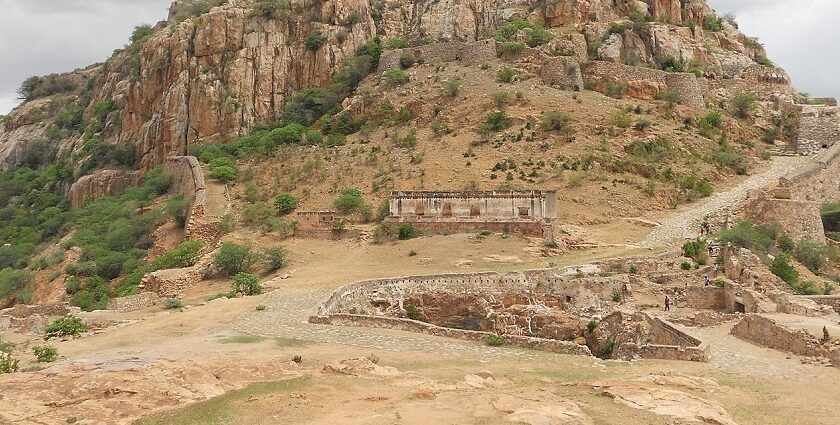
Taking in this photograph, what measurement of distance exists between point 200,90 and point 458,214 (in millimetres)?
24350

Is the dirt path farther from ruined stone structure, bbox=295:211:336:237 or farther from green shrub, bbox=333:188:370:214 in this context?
ruined stone structure, bbox=295:211:336:237

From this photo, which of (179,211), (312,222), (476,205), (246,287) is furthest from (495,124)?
(246,287)

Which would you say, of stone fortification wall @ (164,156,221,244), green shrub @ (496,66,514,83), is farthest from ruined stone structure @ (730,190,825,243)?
stone fortification wall @ (164,156,221,244)

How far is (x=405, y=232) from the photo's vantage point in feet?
87.9

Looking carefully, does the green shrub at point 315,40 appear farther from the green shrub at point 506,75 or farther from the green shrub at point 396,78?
the green shrub at point 506,75

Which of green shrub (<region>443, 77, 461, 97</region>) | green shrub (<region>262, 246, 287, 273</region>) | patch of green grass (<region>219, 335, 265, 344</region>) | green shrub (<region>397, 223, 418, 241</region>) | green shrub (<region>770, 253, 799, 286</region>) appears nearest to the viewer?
patch of green grass (<region>219, 335, 265, 344</region>)

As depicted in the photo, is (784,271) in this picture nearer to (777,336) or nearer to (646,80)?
(777,336)

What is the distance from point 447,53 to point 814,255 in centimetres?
2643

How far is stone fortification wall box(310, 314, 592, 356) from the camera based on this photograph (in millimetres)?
13820

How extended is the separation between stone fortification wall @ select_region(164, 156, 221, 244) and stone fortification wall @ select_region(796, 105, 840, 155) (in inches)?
1228

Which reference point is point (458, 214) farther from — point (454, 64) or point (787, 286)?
point (454, 64)

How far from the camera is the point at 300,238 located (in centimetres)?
2838

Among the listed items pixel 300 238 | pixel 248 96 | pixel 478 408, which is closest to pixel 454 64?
pixel 248 96

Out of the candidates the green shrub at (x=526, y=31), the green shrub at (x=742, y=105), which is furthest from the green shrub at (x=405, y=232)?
the green shrub at (x=742, y=105)
